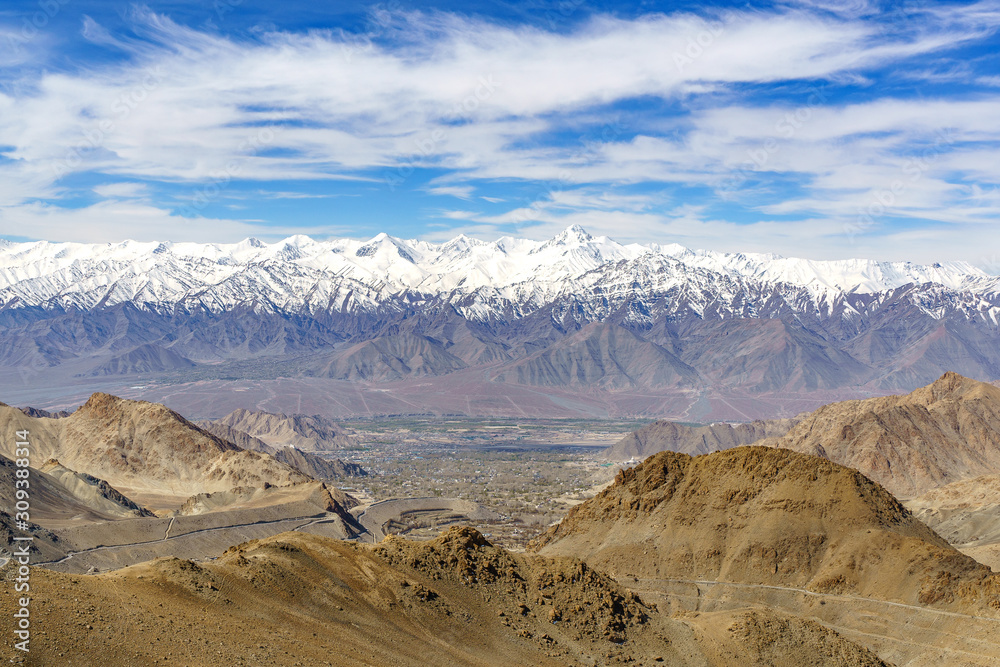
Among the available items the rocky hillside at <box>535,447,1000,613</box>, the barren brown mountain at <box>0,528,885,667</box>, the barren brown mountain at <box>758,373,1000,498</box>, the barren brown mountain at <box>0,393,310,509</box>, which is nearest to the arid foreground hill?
the rocky hillside at <box>535,447,1000,613</box>

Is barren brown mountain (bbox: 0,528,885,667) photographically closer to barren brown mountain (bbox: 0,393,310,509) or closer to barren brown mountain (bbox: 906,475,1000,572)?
barren brown mountain (bbox: 906,475,1000,572)

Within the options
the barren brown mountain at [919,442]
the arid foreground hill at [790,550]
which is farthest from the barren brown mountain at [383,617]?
the barren brown mountain at [919,442]

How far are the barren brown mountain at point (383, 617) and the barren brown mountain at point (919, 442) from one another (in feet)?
386

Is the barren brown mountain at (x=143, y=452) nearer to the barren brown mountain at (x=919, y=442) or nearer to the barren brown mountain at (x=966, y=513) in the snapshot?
the barren brown mountain at (x=966, y=513)

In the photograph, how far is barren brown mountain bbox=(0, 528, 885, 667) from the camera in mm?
40969

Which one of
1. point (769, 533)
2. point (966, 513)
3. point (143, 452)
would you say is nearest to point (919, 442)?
point (966, 513)

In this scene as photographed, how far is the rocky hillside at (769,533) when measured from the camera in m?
74.1

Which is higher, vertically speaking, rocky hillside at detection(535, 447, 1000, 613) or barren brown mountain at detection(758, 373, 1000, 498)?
rocky hillside at detection(535, 447, 1000, 613)

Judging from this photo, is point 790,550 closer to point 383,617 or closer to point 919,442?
point 383,617

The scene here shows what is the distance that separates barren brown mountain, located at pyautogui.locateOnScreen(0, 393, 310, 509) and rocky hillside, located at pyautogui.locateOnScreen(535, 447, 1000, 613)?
86.0 metres

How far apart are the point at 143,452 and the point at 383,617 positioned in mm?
139428

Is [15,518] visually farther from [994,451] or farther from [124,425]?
[994,451]

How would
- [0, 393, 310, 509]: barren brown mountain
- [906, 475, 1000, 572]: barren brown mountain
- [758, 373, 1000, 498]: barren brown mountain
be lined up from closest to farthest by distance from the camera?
[906, 475, 1000, 572]: barren brown mountain, [0, 393, 310, 509]: barren brown mountain, [758, 373, 1000, 498]: barren brown mountain

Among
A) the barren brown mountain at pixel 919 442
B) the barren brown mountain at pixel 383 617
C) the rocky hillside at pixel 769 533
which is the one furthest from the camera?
the barren brown mountain at pixel 919 442
